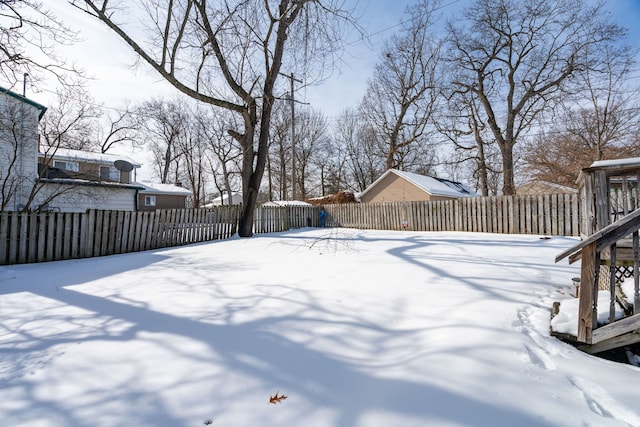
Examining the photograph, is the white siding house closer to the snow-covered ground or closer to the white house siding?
the white house siding

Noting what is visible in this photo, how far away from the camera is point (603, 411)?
147 cm

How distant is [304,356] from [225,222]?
8.87 meters

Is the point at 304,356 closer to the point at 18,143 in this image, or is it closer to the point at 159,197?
the point at 18,143

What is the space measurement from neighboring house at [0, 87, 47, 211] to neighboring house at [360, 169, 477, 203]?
654 inches

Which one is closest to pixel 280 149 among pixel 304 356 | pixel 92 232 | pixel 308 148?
pixel 308 148

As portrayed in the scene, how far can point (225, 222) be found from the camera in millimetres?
10266

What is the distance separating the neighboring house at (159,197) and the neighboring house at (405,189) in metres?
16.2

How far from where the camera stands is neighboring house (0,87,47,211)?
8.54 meters

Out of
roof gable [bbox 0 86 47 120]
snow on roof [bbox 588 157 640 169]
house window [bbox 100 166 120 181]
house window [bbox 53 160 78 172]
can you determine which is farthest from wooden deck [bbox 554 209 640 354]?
house window [bbox 53 160 78 172]

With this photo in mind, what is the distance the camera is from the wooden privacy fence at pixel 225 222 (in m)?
5.87

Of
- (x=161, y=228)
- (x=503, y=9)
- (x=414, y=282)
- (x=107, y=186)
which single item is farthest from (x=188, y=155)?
(x=414, y=282)

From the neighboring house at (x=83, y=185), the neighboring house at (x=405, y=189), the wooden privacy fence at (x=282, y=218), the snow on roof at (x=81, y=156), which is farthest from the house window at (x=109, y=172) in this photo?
the neighboring house at (x=405, y=189)

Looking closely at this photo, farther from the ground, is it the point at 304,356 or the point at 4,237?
the point at 4,237

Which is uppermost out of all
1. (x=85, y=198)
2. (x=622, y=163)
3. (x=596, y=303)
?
(x=85, y=198)
